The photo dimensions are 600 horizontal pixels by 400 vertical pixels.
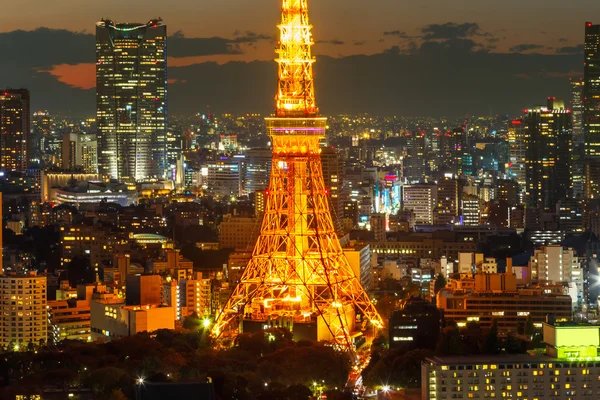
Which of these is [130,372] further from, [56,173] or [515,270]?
[56,173]

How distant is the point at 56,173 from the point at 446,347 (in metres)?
43.4

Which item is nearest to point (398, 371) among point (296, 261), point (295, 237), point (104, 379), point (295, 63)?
point (104, 379)

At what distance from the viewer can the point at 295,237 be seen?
31.3 meters

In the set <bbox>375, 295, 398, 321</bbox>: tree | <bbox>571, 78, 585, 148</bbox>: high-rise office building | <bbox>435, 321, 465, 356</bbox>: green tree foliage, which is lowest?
<bbox>375, 295, 398, 321</bbox>: tree

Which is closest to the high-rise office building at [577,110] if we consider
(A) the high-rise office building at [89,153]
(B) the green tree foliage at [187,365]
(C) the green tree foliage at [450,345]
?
(A) the high-rise office building at [89,153]

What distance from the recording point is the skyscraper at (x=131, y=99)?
70.6 meters

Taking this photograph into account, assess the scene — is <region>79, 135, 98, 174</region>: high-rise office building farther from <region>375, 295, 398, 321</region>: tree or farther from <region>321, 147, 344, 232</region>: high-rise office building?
<region>375, 295, 398, 321</region>: tree

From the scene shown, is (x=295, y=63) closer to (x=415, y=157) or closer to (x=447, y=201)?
(x=447, y=201)

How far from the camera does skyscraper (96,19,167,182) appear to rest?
2778 inches

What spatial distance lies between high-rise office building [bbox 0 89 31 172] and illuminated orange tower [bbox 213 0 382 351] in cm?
4254

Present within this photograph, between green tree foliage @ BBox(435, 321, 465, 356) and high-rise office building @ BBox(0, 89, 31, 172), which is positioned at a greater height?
high-rise office building @ BBox(0, 89, 31, 172)

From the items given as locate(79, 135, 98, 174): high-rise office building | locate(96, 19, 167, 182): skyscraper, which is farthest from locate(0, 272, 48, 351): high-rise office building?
locate(79, 135, 98, 174): high-rise office building

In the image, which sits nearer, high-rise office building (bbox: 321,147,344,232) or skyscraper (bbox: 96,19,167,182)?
high-rise office building (bbox: 321,147,344,232)

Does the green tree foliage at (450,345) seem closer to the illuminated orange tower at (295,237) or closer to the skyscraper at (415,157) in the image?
→ the illuminated orange tower at (295,237)
